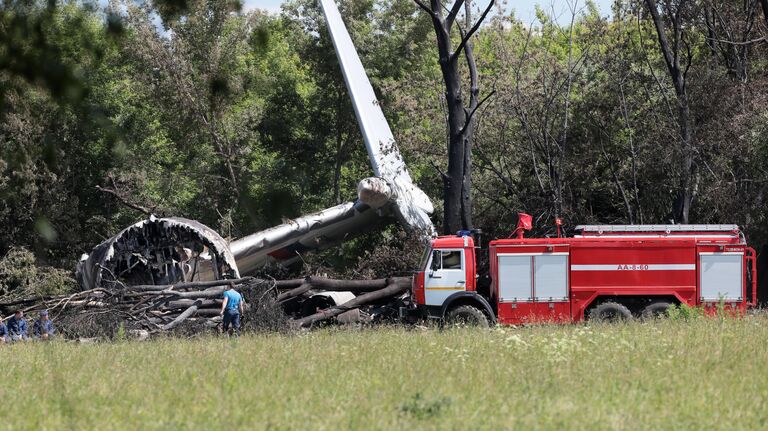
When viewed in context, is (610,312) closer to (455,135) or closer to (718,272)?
(718,272)

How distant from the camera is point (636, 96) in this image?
36031mm

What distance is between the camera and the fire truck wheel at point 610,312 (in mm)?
23484

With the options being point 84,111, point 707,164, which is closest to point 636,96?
point 707,164

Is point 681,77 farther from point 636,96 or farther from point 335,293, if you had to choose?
point 335,293

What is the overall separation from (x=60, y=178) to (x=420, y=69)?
1824cm

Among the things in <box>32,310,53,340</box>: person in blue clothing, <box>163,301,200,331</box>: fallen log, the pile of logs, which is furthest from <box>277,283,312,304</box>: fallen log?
<box>32,310,53,340</box>: person in blue clothing

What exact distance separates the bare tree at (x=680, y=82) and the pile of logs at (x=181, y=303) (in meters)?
10.4

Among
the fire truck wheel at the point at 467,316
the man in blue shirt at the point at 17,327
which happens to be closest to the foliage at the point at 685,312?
the fire truck wheel at the point at 467,316

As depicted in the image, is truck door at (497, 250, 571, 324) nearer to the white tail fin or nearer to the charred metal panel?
the charred metal panel

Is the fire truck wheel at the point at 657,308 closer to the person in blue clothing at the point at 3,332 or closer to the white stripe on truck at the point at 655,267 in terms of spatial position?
the white stripe on truck at the point at 655,267

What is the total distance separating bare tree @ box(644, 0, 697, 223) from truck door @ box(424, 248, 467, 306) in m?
10.9

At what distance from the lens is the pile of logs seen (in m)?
25.4

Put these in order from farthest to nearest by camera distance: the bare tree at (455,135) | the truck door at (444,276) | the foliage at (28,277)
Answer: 1. the foliage at (28,277)
2. the bare tree at (455,135)
3. the truck door at (444,276)

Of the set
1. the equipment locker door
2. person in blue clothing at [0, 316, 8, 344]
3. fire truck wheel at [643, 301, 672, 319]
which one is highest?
the equipment locker door
